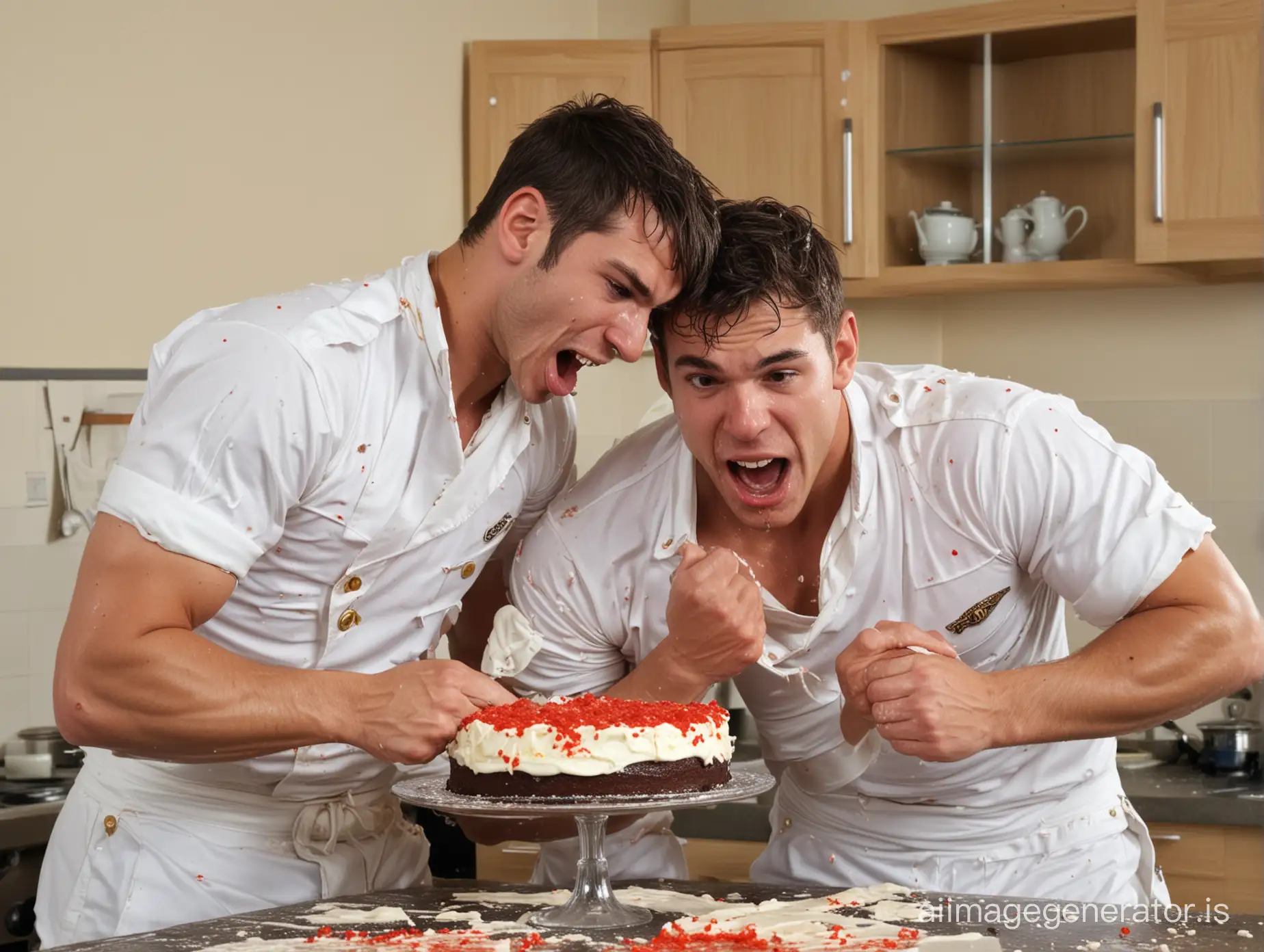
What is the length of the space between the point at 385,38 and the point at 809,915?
9.08 ft

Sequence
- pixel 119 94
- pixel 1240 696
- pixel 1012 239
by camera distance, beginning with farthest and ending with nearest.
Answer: pixel 1012 239, pixel 1240 696, pixel 119 94

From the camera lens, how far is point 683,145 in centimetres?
405

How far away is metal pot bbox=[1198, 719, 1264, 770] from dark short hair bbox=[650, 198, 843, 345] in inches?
69.3

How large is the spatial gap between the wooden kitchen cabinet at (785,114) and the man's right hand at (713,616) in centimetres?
213

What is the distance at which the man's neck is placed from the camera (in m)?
2.05

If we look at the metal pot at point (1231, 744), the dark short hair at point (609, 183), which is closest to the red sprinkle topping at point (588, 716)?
the dark short hair at point (609, 183)

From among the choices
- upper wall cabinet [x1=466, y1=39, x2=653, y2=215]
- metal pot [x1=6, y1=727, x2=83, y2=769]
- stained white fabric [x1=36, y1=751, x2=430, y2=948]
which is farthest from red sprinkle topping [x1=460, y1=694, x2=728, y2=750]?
upper wall cabinet [x1=466, y1=39, x2=653, y2=215]

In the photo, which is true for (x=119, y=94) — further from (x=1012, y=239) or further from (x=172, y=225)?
(x=1012, y=239)

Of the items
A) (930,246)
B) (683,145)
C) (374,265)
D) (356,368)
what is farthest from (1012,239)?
(356,368)

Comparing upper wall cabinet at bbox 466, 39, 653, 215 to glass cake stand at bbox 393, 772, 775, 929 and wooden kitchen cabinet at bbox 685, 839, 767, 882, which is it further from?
glass cake stand at bbox 393, 772, 775, 929

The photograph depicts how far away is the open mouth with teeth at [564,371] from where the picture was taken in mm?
2018

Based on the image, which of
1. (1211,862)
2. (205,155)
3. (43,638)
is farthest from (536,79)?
(1211,862)

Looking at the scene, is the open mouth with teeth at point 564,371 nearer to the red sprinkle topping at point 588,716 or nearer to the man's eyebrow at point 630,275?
the man's eyebrow at point 630,275

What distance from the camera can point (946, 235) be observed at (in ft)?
13.0
